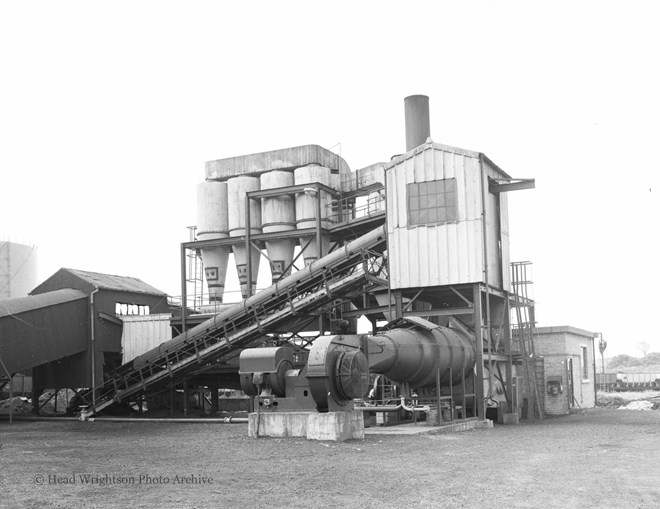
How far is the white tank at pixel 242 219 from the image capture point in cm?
3862

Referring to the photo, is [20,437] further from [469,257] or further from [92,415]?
Answer: [469,257]

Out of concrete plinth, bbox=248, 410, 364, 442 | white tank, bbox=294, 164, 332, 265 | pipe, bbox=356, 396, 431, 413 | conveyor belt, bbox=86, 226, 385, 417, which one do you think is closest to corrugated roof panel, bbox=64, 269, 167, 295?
conveyor belt, bbox=86, 226, 385, 417

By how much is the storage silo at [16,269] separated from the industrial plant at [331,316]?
22.1 m

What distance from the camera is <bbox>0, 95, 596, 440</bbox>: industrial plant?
20188 mm

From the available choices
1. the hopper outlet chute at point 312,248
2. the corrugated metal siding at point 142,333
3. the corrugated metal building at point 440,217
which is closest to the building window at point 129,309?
the corrugated metal siding at point 142,333

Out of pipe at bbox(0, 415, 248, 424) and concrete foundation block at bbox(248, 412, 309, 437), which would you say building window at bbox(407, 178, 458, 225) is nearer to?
pipe at bbox(0, 415, 248, 424)

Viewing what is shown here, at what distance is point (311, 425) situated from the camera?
710 inches

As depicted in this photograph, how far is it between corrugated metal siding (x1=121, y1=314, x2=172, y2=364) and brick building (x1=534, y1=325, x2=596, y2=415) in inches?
604

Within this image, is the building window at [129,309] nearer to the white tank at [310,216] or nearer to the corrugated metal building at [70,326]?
the corrugated metal building at [70,326]

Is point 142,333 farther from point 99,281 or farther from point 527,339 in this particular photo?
point 527,339

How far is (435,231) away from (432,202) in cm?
96

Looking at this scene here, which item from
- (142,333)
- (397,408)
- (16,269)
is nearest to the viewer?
(397,408)

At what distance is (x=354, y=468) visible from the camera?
13273mm

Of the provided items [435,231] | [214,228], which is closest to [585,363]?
[435,231]
